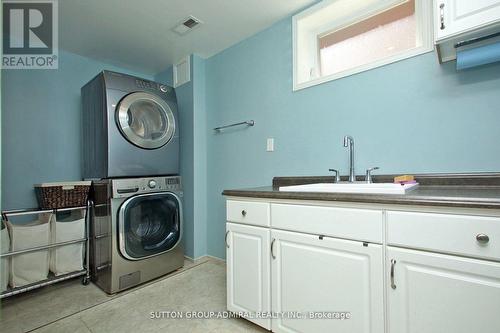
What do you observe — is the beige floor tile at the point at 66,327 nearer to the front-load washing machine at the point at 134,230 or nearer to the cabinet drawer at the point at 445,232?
the front-load washing machine at the point at 134,230

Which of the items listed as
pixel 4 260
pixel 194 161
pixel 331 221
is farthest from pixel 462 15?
pixel 4 260

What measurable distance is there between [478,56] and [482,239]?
2.97ft

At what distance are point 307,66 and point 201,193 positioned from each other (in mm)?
1624

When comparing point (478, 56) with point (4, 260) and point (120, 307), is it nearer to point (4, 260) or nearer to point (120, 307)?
point (120, 307)

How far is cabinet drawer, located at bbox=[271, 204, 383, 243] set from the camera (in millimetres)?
947

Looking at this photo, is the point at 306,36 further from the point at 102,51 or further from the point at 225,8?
the point at 102,51

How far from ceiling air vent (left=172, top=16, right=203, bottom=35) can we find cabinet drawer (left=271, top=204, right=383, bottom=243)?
1.71 meters

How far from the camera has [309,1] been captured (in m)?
1.74

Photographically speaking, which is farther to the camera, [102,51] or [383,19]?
[102,51]

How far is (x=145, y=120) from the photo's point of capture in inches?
84.6

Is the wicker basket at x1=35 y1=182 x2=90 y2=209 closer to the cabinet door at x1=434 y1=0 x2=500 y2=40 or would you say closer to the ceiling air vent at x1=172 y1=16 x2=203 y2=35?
the ceiling air vent at x1=172 y1=16 x2=203 y2=35

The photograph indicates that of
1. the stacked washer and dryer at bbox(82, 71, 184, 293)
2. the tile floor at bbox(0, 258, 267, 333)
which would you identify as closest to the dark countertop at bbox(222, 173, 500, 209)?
the tile floor at bbox(0, 258, 267, 333)

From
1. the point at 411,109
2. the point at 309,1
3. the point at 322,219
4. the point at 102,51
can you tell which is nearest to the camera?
the point at 322,219

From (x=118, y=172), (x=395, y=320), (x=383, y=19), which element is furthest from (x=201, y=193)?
(x=383, y=19)
